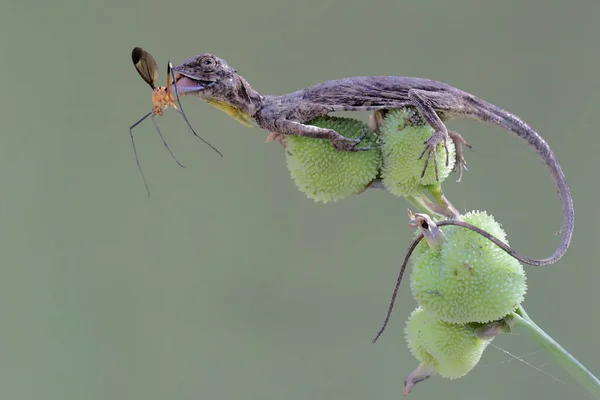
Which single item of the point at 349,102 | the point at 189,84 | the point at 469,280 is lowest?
the point at 469,280

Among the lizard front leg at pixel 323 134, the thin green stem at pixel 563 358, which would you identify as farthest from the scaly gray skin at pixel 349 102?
the thin green stem at pixel 563 358

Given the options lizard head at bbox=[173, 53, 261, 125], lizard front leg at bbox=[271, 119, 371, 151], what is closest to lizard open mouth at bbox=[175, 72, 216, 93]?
lizard head at bbox=[173, 53, 261, 125]

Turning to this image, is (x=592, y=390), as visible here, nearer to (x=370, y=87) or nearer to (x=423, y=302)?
(x=423, y=302)

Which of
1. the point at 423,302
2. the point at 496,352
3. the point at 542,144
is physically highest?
the point at 542,144

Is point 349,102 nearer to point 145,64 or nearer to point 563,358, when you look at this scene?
point 145,64

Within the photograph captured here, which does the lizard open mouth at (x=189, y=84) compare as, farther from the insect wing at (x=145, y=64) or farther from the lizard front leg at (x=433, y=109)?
the lizard front leg at (x=433, y=109)

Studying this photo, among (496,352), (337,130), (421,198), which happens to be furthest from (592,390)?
(496,352)

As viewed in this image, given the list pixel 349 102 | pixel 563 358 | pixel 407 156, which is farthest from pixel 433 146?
pixel 563 358
